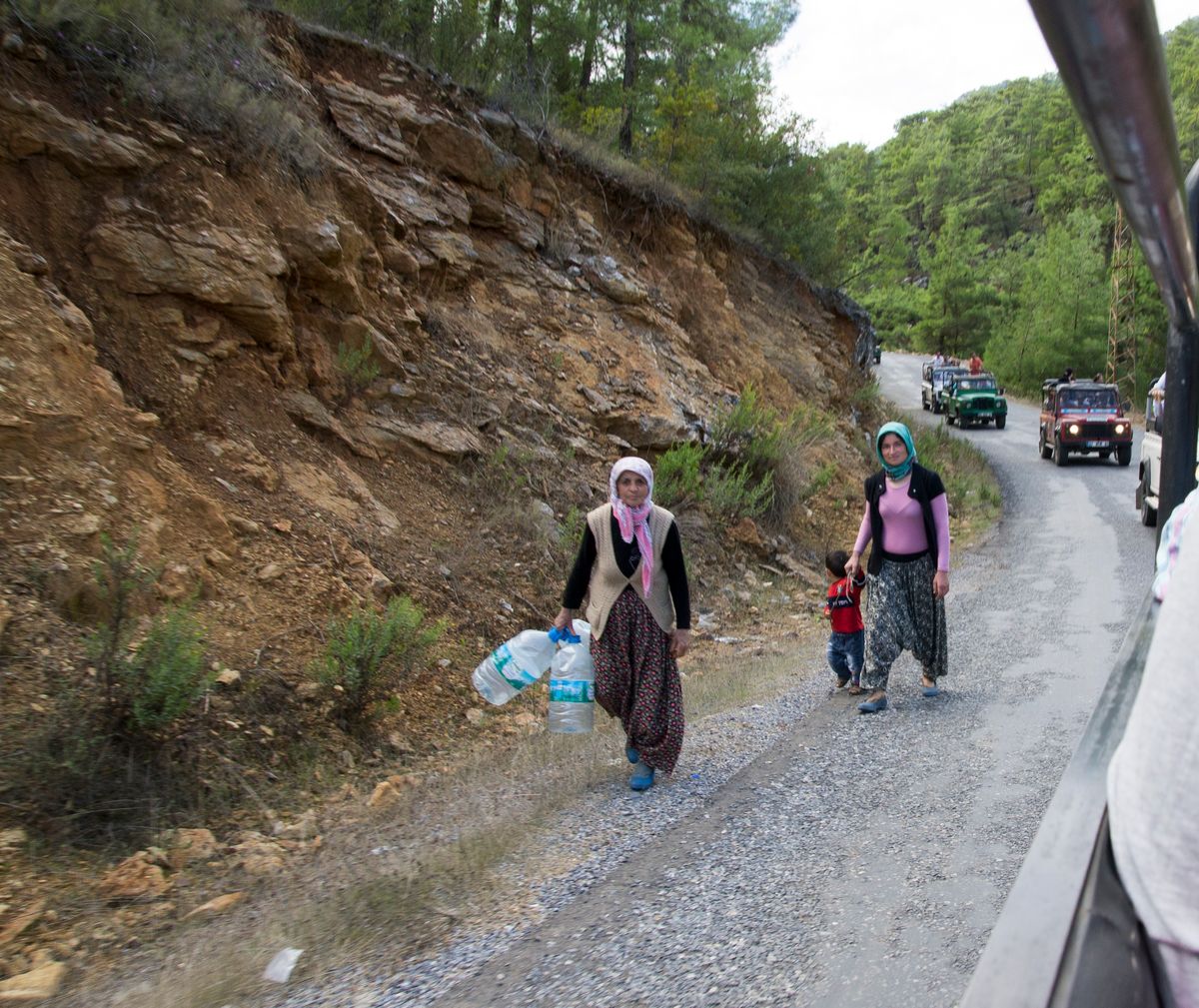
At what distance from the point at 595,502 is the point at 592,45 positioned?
1455cm

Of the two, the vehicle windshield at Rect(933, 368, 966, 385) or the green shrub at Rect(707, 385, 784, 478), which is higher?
the vehicle windshield at Rect(933, 368, 966, 385)

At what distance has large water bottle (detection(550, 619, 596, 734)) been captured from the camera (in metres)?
5.52

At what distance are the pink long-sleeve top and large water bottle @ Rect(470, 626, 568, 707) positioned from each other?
2539 millimetres

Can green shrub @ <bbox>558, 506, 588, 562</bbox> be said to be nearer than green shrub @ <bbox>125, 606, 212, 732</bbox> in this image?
No

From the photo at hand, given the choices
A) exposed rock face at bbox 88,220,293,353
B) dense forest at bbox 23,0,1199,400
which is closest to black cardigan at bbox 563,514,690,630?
dense forest at bbox 23,0,1199,400

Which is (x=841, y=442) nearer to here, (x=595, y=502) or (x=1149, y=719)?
(x=595, y=502)

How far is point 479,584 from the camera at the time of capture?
313 inches

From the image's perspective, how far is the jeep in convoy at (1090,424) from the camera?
77.5ft

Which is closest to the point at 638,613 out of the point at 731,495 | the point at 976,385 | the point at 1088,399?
the point at 731,495

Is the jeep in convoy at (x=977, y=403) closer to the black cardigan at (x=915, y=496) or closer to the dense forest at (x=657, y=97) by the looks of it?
the dense forest at (x=657, y=97)

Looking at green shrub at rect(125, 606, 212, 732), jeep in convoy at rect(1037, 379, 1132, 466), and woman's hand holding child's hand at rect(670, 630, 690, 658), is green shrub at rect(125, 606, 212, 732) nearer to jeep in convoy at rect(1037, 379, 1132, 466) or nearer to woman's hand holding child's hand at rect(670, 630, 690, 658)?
woman's hand holding child's hand at rect(670, 630, 690, 658)

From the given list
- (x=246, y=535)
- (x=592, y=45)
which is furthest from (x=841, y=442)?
(x=246, y=535)

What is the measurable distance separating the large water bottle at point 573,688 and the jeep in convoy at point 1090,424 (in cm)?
2140

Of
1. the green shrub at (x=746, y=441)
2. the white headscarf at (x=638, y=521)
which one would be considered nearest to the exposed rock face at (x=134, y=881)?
the white headscarf at (x=638, y=521)
